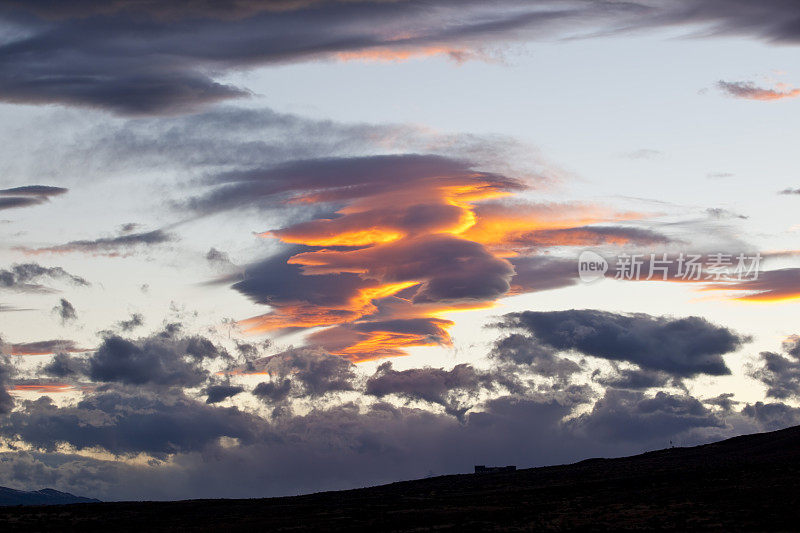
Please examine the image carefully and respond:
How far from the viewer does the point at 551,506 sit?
412 feet

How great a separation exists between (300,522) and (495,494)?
1760 inches

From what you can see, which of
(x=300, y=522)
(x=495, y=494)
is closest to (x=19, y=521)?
(x=300, y=522)

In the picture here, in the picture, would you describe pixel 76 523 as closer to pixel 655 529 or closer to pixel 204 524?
pixel 204 524

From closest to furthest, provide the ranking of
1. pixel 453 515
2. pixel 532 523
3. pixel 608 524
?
pixel 608 524 < pixel 532 523 < pixel 453 515

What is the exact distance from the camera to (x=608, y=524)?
100812 mm

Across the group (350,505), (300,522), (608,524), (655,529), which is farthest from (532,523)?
(350,505)

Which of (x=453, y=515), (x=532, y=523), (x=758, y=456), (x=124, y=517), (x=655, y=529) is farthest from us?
(x=758, y=456)

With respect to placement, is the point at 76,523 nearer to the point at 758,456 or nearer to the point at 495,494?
the point at 495,494

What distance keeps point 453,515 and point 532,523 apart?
63.6ft

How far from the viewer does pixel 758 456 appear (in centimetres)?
16738

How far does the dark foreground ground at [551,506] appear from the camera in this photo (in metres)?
104

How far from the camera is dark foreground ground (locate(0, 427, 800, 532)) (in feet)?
341

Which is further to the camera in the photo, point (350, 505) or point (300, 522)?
point (350, 505)

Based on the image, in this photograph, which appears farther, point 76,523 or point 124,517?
point 124,517
